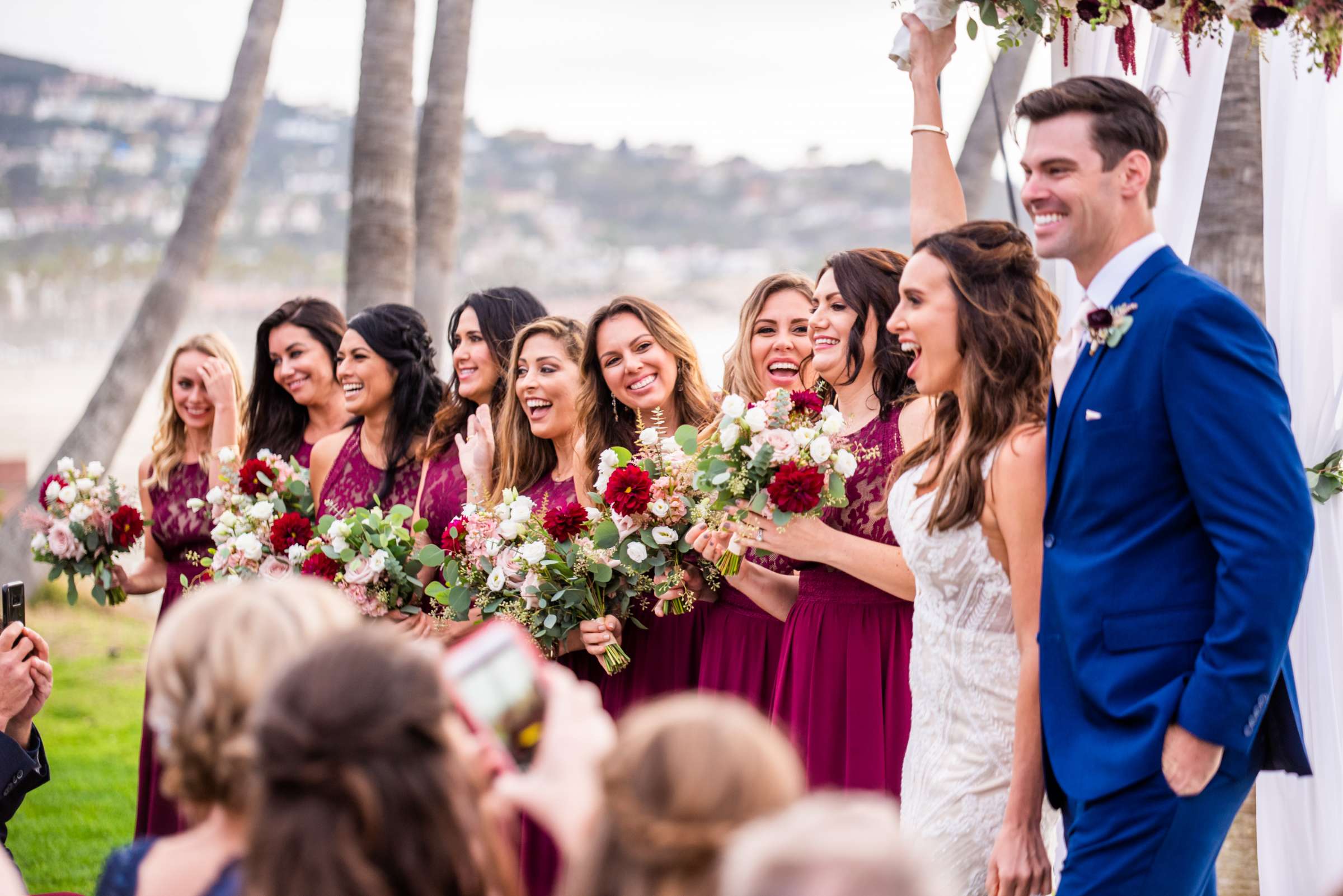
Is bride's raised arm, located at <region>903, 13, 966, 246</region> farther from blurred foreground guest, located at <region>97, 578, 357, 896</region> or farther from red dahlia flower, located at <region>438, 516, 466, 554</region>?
blurred foreground guest, located at <region>97, 578, 357, 896</region>

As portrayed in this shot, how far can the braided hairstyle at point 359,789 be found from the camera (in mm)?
1705

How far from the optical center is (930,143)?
13.9 ft

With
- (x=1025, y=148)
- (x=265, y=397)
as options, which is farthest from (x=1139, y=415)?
(x=265, y=397)

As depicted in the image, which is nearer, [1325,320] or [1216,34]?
[1216,34]

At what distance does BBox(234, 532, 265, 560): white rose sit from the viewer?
5816 mm

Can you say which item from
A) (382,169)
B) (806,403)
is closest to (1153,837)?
(806,403)

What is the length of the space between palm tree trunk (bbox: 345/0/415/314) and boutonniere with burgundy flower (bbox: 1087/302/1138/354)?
6.99m

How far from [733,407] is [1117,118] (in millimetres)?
1604

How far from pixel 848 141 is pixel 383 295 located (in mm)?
13408

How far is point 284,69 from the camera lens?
63.1 ft

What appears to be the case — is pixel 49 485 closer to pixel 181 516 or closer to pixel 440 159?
pixel 181 516

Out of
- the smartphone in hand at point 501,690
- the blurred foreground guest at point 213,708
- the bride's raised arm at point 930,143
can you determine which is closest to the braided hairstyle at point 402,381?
the bride's raised arm at point 930,143

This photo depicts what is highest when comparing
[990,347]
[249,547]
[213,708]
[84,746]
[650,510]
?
[990,347]

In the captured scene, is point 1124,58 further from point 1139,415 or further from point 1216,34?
point 1139,415
